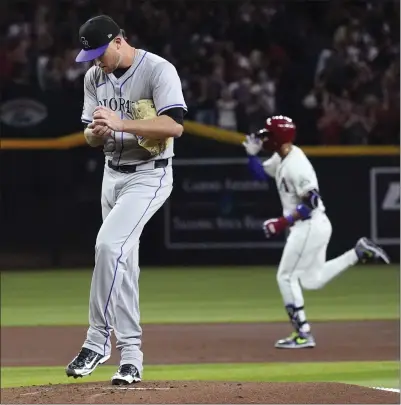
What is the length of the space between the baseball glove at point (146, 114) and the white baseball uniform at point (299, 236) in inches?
156

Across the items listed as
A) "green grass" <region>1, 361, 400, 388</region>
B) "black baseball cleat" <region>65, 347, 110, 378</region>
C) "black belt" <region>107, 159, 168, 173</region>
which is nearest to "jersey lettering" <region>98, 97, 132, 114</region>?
"black belt" <region>107, 159, 168, 173</region>

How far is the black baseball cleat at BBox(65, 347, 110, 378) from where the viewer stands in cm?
649

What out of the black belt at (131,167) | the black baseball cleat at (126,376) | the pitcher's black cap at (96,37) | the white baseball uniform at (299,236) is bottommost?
the black baseball cleat at (126,376)

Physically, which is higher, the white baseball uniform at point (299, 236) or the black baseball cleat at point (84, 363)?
the white baseball uniform at point (299, 236)

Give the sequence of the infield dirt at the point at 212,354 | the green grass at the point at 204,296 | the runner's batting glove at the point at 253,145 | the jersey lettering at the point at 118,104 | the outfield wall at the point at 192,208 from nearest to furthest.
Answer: the infield dirt at the point at 212,354 → the jersey lettering at the point at 118,104 → the runner's batting glove at the point at 253,145 → the green grass at the point at 204,296 → the outfield wall at the point at 192,208

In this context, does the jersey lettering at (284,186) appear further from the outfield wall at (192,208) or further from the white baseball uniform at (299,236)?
the outfield wall at (192,208)

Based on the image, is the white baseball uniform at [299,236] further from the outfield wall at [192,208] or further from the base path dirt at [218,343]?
the outfield wall at [192,208]

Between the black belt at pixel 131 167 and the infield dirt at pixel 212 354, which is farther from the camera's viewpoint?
the black belt at pixel 131 167

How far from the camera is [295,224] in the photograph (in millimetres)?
10664

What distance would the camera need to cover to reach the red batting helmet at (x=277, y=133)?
1048 cm

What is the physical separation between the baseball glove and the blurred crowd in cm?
992

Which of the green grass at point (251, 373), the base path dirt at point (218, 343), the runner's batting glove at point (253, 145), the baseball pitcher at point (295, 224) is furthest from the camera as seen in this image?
the runner's batting glove at point (253, 145)

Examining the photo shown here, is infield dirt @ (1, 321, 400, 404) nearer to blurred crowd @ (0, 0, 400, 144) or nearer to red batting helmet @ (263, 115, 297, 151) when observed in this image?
red batting helmet @ (263, 115, 297, 151)

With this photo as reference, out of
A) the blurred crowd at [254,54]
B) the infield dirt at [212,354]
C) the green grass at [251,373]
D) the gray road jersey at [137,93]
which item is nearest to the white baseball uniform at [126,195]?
the gray road jersey at [137,93]
